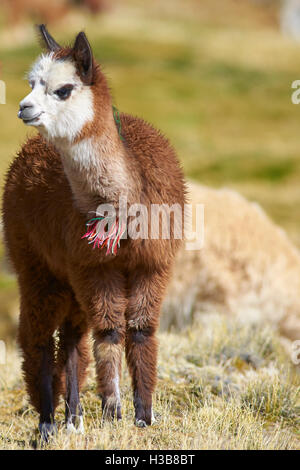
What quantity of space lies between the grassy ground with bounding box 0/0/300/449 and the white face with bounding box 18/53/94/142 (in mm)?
497

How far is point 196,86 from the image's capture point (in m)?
47.0

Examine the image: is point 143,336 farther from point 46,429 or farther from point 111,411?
point 46,429

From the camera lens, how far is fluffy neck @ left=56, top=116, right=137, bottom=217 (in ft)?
14.8

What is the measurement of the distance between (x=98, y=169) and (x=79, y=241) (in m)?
0.53

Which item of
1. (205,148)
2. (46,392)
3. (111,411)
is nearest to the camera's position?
(111,411)

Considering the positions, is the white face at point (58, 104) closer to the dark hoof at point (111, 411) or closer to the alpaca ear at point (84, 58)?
the alpaca ear at point (84, 58)

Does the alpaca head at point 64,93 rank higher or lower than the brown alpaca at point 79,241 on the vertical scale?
higher

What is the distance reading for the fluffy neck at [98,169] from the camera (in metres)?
4.50

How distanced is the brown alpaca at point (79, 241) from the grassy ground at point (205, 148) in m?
0.37

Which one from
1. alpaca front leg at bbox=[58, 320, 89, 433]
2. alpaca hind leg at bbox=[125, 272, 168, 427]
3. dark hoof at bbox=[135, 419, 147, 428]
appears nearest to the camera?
alpaca hind leg at bbox=[125, 272, 168, 427]

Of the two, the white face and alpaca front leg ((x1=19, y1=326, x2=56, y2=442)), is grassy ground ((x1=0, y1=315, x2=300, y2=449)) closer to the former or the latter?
alpaca front leg ((x1=19, y1=326, x2=56, y2=442))

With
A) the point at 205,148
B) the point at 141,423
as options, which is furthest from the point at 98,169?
the point at 205,148

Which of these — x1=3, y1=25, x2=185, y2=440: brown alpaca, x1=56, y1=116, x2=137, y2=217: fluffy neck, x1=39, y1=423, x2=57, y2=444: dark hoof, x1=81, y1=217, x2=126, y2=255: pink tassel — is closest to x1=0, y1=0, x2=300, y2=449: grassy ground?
x1=39, y1=423, x2=57, y2=444: dark hoof

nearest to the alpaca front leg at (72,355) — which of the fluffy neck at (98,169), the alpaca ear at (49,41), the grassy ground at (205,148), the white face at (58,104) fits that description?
the grassy ground at (205,148)
